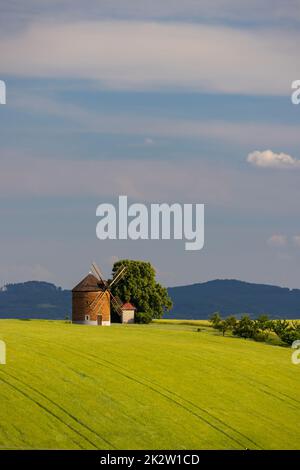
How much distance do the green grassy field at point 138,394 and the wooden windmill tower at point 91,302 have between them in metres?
19.4

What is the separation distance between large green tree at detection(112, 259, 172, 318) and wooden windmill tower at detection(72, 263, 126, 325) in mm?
12656

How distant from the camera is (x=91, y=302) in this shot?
125938 mm

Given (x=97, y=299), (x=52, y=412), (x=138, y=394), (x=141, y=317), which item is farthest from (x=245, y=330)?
(x=52, y=412)

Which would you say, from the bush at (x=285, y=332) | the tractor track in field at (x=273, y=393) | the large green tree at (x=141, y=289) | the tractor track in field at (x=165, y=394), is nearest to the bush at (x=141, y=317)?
the large green tree at (x=141, y=289)

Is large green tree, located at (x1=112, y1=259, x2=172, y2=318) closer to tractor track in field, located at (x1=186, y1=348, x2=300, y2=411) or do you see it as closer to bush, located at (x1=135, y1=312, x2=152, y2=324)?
bush, located at (x1=135, y1=312, x2=152, y2=324)

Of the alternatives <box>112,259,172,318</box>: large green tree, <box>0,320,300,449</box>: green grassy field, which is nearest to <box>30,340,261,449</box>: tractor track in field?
<box>0,320,300,449</box>: green grassy field

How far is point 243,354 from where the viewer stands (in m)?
104

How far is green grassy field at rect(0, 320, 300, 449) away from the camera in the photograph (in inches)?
2598

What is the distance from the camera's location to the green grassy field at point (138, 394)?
6600 cm

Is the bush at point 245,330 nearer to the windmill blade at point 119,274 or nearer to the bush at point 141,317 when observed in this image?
the bush at point 141,317

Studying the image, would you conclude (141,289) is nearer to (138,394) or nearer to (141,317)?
(141,317)
